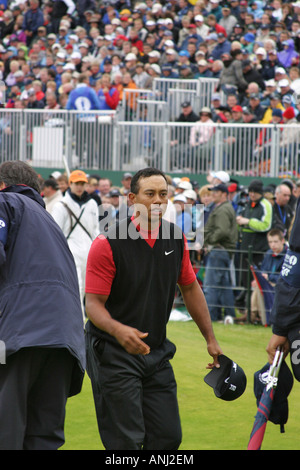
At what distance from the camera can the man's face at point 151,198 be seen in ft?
16.8

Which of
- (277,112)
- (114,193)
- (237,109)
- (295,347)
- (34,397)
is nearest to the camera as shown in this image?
(34,397)

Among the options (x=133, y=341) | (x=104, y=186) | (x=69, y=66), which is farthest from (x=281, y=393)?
(x=69, y=66)

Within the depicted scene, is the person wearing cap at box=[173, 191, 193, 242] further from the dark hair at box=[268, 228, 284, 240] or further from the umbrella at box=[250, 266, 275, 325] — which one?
the dark hair at box=[268, 228, 284, 240]

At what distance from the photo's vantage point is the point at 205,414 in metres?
7.59

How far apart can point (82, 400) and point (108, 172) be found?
10.8m

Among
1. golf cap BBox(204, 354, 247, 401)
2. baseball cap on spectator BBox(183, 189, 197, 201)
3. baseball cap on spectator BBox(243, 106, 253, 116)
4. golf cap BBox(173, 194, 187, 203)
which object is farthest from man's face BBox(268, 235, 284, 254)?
golf cap BBox(204, 354, 247, 401)

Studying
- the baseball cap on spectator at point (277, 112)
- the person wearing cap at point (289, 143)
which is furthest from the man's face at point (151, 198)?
the baseball cap on spectator at point (277, 112)

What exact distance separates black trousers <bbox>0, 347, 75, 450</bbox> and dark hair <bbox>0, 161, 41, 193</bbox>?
999mm

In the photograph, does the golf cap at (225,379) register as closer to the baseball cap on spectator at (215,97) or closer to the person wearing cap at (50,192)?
the person wearing cap at (50,192)

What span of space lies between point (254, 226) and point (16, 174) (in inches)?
319

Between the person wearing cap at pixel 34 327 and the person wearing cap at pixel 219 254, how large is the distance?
7.97m

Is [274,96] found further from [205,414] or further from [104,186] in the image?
[205,414]

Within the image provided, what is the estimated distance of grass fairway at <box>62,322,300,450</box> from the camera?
21.9 feet

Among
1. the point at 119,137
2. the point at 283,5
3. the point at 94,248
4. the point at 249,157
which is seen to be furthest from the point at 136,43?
the point at 94,248
